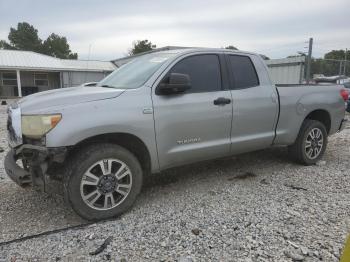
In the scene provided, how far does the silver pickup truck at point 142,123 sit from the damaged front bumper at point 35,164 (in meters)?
0.01

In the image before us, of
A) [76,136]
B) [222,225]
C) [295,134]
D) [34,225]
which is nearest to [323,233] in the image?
[222,225]

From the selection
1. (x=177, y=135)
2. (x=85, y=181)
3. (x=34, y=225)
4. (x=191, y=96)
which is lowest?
(x=34, y=225)

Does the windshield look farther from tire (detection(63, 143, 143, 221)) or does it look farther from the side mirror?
tire (detection(63, 143, 143, 221))

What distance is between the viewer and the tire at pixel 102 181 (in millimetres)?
3150

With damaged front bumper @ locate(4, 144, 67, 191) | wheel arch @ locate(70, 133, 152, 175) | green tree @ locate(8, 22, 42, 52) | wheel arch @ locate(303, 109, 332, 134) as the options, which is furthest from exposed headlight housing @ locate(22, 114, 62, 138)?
green tree @ locate(8, 22, 42, 52)

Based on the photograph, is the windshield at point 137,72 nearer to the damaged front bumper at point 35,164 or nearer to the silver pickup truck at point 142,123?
the silver pickup truck at point 142,123

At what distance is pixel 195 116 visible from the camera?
382 cm

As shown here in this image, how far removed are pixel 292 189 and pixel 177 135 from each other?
6.04ft

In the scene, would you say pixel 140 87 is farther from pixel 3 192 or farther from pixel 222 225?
pixel 3 192

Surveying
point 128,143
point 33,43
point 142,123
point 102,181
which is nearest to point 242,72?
point 142,123

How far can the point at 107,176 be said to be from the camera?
3.31 m

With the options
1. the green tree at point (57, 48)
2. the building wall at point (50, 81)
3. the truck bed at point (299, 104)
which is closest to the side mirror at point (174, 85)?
the truck bed at point (299, 104)

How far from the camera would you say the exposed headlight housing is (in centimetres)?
301

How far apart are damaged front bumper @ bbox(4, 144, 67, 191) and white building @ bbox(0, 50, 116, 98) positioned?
2539cm
